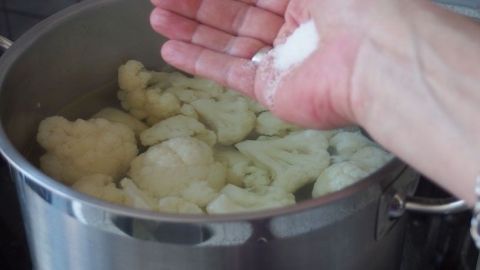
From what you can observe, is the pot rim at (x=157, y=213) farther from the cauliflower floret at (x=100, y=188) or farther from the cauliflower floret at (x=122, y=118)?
the cauliflower floret at (x=122, y=118)

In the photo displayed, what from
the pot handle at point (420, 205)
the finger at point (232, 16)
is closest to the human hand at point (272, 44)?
the finger at point (232, 16)

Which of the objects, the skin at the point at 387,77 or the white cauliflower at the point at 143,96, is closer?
the skin at the point at 387,77

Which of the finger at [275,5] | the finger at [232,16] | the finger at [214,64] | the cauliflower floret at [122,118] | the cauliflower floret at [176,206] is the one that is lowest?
the cauliflower floret at [122,118]

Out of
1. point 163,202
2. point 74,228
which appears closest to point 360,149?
point 163,202

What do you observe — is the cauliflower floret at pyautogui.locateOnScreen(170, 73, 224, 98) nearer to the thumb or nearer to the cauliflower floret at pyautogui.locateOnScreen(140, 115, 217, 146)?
the cauliflower floret at pyautogui.locateOnScreen(140, 115, 217, 146)

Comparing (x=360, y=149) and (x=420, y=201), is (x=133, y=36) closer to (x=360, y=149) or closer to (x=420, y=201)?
(x=360, y=149)

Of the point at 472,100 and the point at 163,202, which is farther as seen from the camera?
the point at 163,202
